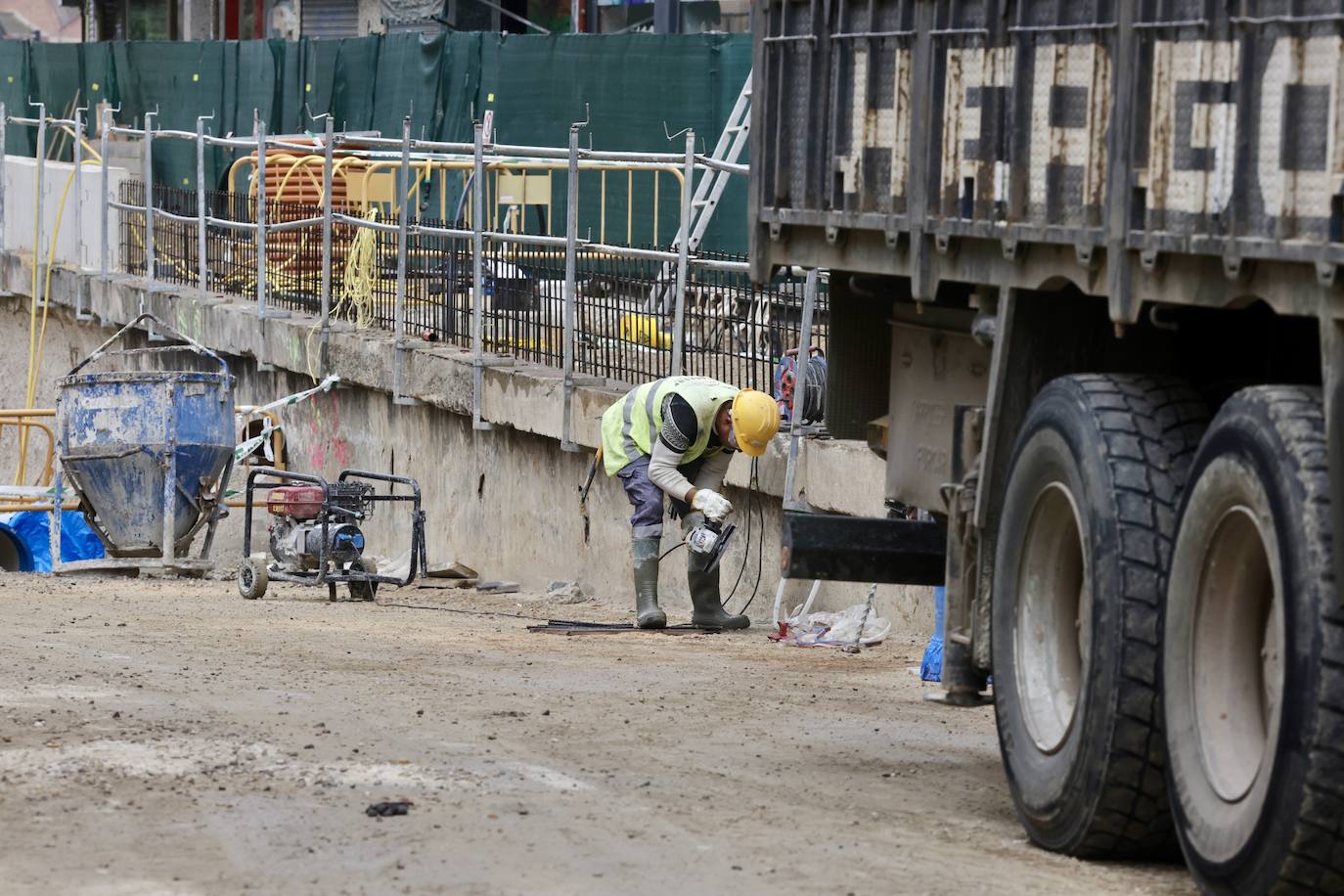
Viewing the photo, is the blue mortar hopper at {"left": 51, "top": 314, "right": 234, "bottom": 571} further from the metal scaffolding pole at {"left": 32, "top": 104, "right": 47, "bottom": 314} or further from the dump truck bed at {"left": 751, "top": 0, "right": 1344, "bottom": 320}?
the metal scaffolding pole at {"left": 32, "top": 104, "right": 47, "bottom": 314}

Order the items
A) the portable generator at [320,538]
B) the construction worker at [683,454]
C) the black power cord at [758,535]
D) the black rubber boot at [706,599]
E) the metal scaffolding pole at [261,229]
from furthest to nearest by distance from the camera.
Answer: the metal scaffolding pole at [261,229] < the portable generator at [320,538] < the black power cord at [758,535] < the black rubber boot at [706,599] < the construction worker at [683,454]

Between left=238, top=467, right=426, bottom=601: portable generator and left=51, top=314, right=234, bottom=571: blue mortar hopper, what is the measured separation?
130 centimetres

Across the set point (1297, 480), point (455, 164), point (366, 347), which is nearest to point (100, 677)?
point (1297, 480)

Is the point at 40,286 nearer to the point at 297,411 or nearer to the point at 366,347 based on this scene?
the point at 297,411

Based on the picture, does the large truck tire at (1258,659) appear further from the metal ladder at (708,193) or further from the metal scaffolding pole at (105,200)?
the metal scaffolding pole at (105,200)

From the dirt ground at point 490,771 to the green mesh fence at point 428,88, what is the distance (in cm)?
1057

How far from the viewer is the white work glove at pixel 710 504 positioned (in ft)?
37.2

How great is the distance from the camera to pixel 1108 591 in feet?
18.3

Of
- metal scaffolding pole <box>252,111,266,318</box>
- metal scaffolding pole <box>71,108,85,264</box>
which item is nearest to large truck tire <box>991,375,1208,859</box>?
metal scaffolding pole <box>252,111,266,318</box>

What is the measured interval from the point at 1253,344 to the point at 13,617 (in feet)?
23.1

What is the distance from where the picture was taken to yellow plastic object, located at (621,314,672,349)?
1359cm

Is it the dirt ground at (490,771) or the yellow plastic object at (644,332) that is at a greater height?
the yellow plastic object at (644,332)

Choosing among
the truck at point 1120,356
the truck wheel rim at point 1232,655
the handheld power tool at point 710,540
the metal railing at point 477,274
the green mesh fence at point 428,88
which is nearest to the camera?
the truck at point 1120,356

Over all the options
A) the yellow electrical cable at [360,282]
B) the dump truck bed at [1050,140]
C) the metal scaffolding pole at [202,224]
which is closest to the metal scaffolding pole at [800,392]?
the dump truck bed at [1050,140]
